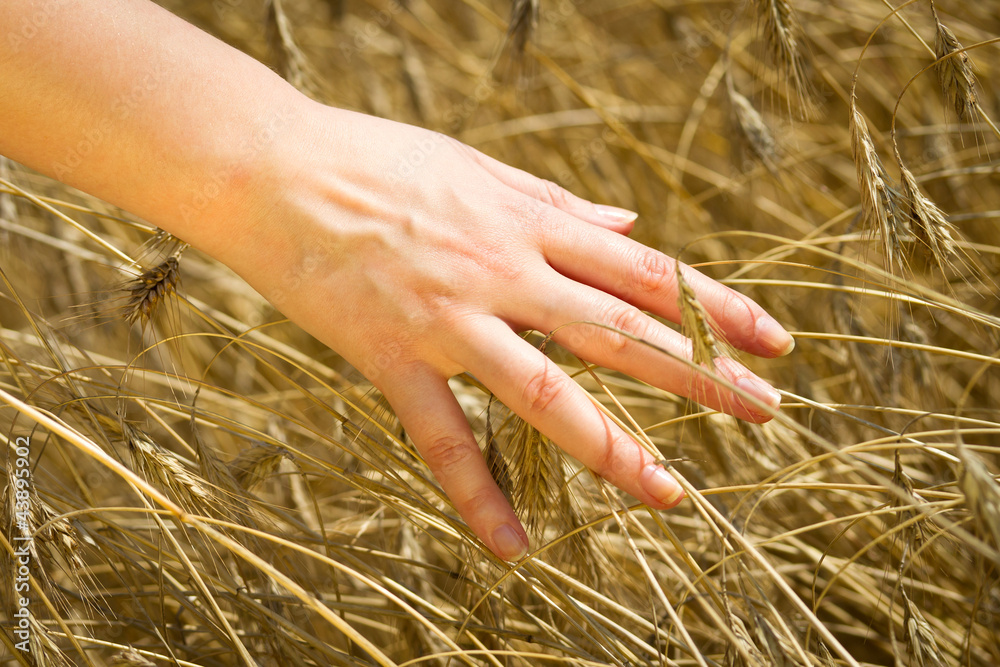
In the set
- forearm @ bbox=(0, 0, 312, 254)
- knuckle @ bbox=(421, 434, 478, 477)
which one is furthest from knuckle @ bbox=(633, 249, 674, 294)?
forearm @ bbox=(0, 0, 312, 254)

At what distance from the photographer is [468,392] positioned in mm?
1390

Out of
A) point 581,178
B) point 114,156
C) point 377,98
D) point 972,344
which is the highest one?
point 377,98

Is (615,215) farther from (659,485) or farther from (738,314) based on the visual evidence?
(659,485)

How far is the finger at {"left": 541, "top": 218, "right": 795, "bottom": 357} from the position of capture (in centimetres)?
79

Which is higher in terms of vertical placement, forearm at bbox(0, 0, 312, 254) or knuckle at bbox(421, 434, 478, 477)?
forearm at bbox(0, 0, 312, 254)

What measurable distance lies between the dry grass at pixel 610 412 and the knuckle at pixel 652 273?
11 cm

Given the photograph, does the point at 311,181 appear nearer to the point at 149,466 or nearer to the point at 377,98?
the point at 149,466

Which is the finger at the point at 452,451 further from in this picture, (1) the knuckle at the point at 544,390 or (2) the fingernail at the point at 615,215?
(2) the fingernail at the point at 615,215

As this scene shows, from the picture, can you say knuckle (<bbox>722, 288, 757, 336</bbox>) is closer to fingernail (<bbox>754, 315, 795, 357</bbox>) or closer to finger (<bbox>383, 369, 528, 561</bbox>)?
fingernail (<bbox>754, 315, 795, 357</bbox>)

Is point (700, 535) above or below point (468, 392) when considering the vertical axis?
below

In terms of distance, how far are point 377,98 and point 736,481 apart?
163 centimetres

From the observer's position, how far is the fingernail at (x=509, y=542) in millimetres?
771

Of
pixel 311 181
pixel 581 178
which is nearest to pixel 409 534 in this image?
pixel 311 181

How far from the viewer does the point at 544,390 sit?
747mm
